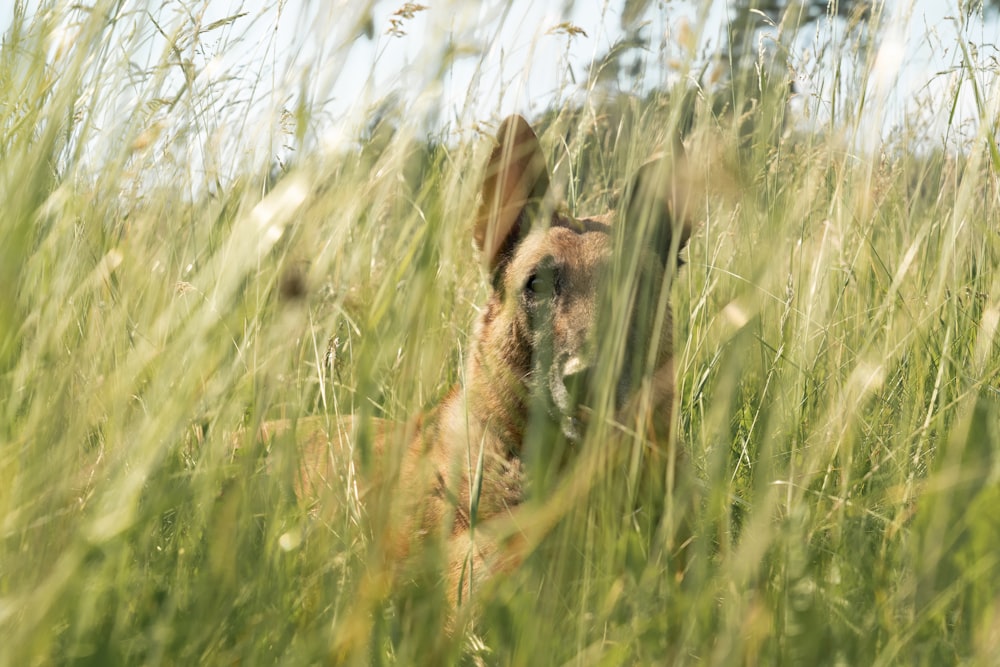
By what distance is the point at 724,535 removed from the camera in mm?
1560

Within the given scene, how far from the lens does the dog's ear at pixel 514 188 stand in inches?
104

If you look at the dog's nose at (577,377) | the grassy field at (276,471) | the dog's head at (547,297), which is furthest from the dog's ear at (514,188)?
the grassy field at (276,471)

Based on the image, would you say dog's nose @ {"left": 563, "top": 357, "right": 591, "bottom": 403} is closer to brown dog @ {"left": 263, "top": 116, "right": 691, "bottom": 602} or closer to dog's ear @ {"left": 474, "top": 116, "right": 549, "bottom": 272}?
brown dog @ {"left": 263, "top": 116, "right": 691, "bottom": 602}

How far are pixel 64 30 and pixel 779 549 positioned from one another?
1.59 metres

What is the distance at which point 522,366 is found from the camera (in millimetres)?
3350

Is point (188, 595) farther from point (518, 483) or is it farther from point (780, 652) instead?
point (518, 483)

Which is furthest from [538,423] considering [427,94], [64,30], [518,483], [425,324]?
[518,483]

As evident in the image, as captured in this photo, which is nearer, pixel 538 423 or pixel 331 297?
pixel 538 423

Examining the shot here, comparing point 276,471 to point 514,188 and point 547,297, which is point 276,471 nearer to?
point 547,297

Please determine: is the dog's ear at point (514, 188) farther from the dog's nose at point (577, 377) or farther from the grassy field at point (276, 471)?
the grassy field at point (276, 471)

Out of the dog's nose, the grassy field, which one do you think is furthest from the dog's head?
the grassy field

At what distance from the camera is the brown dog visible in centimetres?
171

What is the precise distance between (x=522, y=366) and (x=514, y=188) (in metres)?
0.66

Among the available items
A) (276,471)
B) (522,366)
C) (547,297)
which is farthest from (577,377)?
(276,471)
